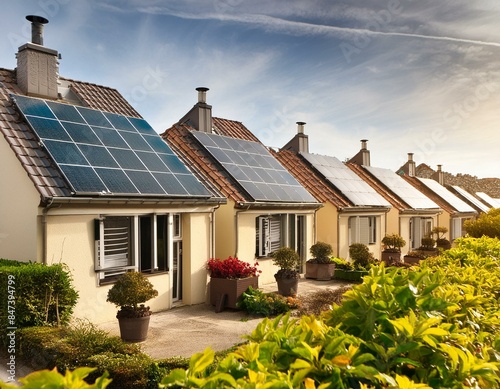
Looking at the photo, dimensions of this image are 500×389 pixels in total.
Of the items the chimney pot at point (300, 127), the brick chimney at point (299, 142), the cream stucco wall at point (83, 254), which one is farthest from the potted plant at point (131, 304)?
the chimney pot at point (300, 127)

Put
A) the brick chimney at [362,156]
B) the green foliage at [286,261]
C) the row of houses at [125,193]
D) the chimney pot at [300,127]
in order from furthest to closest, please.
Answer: the brick chimney at [362,156], the chimney pot at [300,127], the green foliage at [286,261], the row of houses at [125,193]

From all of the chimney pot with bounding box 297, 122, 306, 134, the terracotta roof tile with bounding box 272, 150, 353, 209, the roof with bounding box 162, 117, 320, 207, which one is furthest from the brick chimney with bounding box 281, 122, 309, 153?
the roof with bounding box 162, 117, 320, 207

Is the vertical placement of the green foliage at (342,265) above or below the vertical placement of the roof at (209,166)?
below

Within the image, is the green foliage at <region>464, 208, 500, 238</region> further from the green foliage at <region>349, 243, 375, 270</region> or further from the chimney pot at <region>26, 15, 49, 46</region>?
the chimney pot at <region>26, 15, 49, 46</region>

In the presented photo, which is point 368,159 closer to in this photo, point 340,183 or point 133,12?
point 340,183

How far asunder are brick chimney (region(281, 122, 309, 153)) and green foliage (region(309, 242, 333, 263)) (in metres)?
9.72

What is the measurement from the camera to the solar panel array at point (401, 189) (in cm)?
3247

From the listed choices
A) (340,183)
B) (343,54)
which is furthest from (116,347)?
(340,183)

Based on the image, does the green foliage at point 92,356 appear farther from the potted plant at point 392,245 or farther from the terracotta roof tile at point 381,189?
the terracotta roof tile at point 381,189

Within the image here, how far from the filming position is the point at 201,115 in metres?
21.0

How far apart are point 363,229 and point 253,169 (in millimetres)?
8845

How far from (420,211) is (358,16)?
71.8 feet

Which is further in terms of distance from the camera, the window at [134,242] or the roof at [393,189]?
the roof at [393,189]

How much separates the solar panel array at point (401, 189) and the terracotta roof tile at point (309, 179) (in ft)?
29.4
